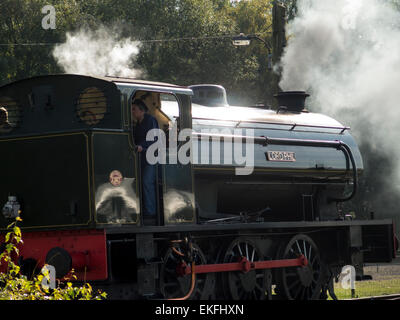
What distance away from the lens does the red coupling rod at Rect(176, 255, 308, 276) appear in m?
9.86

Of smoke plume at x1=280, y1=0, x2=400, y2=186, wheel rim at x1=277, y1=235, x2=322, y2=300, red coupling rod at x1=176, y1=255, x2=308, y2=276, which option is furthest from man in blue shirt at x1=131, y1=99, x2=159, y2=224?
smoke plume at x1=280, y1=0, x2=400, y2=186

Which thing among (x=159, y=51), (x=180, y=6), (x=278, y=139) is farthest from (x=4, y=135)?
(x=180, y=6)

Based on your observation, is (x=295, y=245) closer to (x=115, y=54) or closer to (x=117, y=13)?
(x=115, y=54)

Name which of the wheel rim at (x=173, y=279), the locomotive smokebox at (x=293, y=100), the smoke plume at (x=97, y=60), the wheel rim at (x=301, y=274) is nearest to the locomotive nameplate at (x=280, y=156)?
the wheel rim at (x=301, y=274)

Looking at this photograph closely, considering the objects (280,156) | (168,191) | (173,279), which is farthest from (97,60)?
(173,279)

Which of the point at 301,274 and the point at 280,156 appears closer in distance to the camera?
the point at 280,156

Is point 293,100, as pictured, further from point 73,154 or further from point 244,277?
point 73,154

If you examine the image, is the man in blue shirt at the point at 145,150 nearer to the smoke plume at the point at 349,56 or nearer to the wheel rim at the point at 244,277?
the wheel rim at the point at 244,277

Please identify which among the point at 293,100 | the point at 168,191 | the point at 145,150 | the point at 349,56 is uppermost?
the point at 349,56

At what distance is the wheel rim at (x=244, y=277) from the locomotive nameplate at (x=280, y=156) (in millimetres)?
1343

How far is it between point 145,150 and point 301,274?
391cm

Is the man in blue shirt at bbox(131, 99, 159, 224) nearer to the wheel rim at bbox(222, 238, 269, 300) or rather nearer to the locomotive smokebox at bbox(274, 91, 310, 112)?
the wheel rim at bbox(222, 238, 269, 300)

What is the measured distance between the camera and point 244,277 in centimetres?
1115

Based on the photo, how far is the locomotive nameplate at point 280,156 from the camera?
11922mm
